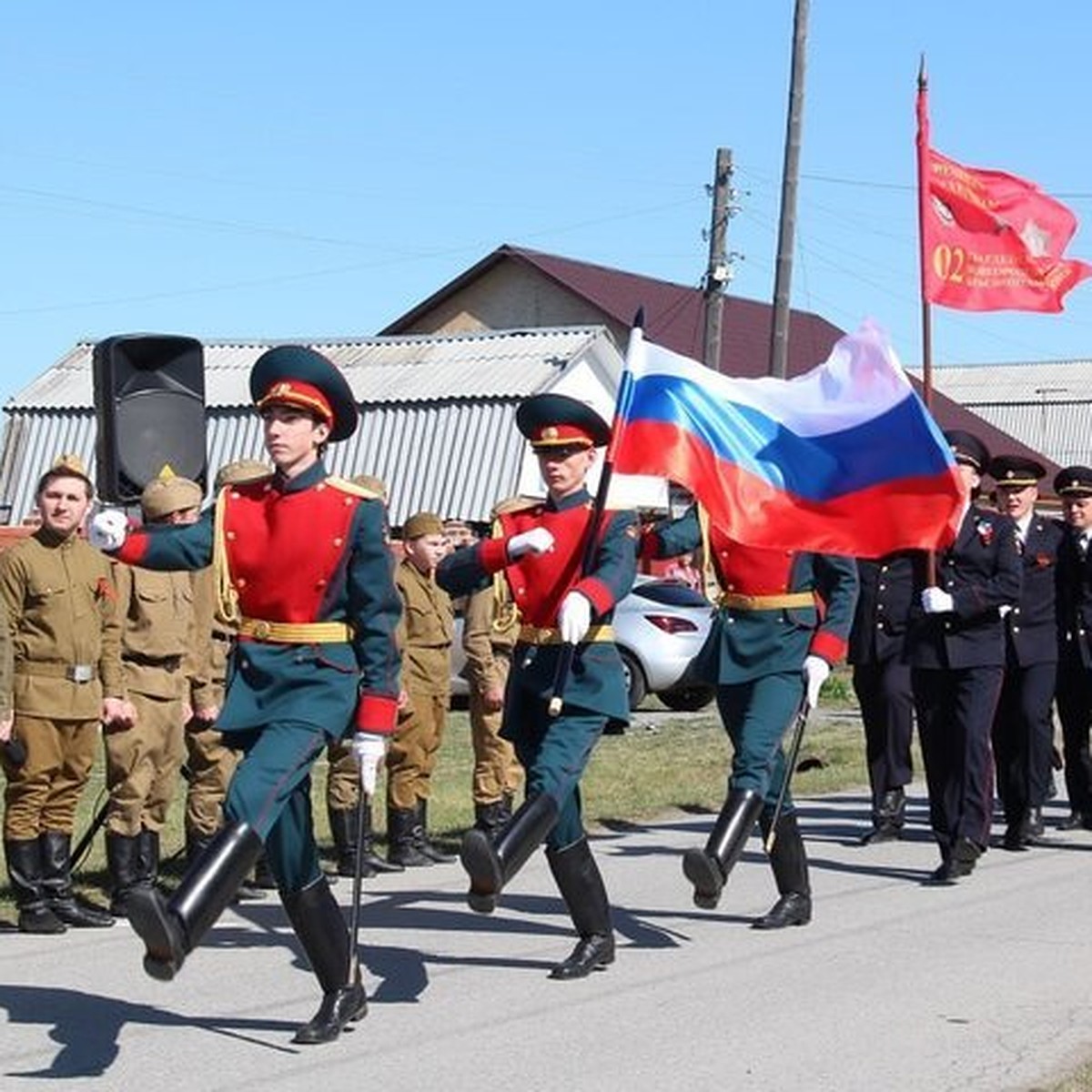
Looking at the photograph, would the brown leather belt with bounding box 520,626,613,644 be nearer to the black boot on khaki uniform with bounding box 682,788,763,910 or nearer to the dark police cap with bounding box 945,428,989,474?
the black boot on khaki uniform with bounding box 682,788,763,910

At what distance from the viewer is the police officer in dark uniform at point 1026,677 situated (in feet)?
41.5

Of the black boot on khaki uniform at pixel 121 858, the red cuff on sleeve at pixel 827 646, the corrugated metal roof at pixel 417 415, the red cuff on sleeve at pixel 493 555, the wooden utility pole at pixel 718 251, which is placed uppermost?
the wooden utility pole at pixel 718 251

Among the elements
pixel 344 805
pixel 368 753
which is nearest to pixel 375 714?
pixel 368 753

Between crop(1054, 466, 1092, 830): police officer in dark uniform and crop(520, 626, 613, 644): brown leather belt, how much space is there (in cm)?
560

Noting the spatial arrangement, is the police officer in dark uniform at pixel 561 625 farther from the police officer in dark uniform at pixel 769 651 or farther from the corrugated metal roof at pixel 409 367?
the corrugated metal roof at pixel 409 367

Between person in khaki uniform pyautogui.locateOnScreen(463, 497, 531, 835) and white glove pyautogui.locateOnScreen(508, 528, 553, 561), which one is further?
person in khaki uniform pyautogui.locateOnScreen(463, 497, 531, 835)

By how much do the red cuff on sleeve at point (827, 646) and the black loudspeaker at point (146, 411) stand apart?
2.94 meters

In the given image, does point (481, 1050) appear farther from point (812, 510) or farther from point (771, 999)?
point (812, 510)

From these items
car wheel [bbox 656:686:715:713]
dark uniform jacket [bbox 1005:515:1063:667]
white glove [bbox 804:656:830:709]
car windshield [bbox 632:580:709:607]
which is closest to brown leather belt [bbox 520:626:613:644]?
white glove [bbox 804:656:830:709]

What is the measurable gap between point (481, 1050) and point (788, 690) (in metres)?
2.70

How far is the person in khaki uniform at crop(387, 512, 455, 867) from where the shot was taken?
11734 millimetres

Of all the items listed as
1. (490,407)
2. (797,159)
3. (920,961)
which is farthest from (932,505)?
(490,407)

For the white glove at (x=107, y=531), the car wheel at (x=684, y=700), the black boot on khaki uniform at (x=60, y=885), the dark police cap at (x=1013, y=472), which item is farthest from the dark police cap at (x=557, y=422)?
the car wheel at (x=684, y=700)

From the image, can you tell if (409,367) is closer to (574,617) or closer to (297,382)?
(574,617)
